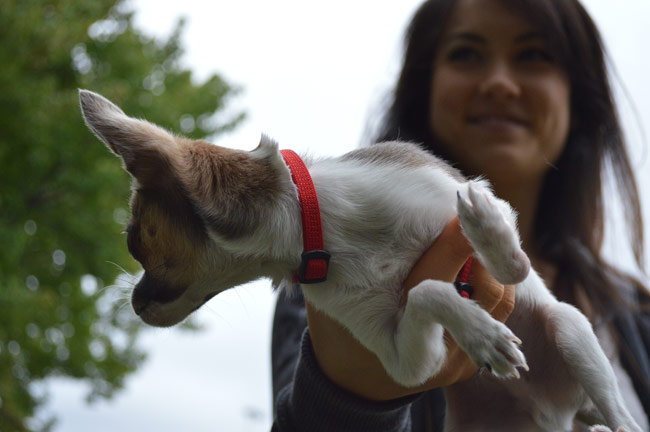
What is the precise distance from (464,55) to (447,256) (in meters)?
1.59

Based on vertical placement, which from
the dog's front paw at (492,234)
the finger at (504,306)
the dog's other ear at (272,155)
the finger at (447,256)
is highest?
the dog's other ear at (272,155)

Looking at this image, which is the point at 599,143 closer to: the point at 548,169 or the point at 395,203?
the point at 548,169

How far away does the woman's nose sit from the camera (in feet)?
8.95

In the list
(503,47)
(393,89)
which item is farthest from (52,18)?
(503,47)

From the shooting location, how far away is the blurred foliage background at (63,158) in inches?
208

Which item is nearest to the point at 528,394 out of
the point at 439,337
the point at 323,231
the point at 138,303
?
the point at 439,337

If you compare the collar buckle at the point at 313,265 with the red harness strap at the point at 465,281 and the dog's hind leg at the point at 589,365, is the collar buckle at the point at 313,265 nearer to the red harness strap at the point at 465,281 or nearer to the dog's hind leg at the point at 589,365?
the red harness strap at the point at 465,281

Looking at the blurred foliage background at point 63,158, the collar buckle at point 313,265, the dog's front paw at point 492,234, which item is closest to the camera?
the dog's front paw at point 492,234

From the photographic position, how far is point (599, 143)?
3.42 m

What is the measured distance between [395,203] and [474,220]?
0.32m

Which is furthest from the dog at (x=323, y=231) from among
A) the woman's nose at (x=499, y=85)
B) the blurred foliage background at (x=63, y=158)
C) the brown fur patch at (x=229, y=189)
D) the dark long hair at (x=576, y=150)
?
the blurred foliage background at (x=63, y=158)

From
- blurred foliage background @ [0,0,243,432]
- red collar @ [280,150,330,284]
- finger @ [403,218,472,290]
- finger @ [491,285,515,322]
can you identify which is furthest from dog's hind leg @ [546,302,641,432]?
blurred foliage background @ [0,0,243,432]

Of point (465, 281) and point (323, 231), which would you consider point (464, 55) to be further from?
point (323, 231)

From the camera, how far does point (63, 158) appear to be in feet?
17.7
